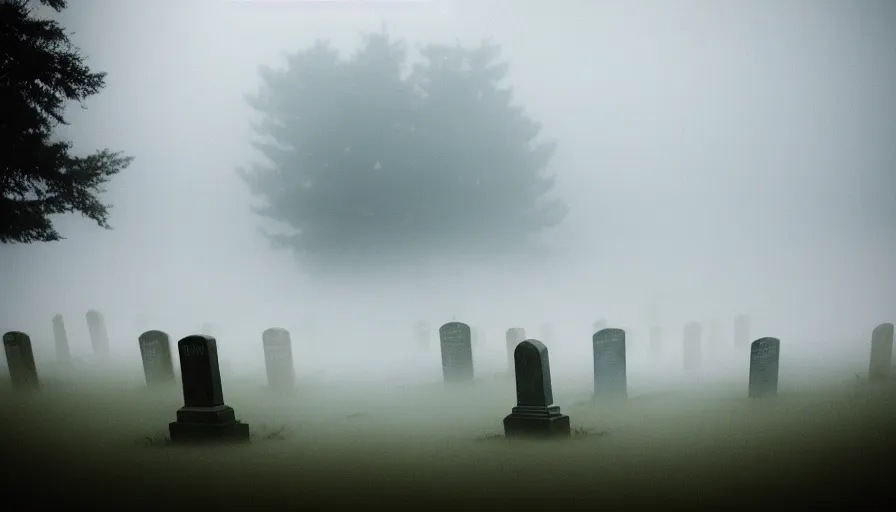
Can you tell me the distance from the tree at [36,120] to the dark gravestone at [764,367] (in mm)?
12874

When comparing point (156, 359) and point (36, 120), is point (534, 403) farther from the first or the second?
point (36, 120)

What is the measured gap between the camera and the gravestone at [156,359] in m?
13.9

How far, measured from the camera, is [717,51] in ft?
164

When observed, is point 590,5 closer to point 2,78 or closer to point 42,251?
point 42,251

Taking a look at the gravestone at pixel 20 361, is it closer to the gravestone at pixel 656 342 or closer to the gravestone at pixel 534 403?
the gravestone at pixel 534 403

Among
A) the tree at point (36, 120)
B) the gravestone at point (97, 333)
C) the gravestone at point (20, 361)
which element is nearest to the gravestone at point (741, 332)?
the tree at point (36, 120)

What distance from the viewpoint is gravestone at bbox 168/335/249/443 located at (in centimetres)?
912

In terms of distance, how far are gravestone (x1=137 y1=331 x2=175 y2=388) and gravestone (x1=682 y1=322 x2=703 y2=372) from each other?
Answer: 11726 millimetres

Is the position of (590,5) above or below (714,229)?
above

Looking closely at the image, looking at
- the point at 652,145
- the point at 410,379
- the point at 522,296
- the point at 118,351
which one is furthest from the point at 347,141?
the point at 652,145

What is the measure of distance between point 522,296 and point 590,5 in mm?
29876

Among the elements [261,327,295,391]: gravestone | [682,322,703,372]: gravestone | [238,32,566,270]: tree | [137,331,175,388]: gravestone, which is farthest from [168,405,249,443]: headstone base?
[238,32,566,270]: tree

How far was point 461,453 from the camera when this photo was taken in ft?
27.9

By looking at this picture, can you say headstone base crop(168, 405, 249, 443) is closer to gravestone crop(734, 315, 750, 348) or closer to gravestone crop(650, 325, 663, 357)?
gravestone crop(650, 325, 663, 357)
